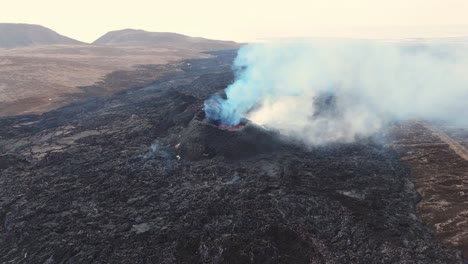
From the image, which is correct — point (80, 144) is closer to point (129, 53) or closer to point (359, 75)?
point (359, 75)

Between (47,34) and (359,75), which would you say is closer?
(359,75)

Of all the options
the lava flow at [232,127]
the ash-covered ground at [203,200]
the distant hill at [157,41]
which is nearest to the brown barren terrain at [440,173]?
the ash-covered ground at [203,200]

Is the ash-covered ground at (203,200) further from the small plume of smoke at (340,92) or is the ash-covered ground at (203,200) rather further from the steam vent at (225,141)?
the small plume of smoke at (340,92)

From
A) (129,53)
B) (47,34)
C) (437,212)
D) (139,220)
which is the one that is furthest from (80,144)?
(47,34)

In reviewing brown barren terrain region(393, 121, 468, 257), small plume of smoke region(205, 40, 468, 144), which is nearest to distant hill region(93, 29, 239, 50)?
small plume of smoke region(205, 40, 468, 144)

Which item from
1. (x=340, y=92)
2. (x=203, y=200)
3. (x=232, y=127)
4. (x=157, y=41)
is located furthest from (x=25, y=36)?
(x=203, y=200)

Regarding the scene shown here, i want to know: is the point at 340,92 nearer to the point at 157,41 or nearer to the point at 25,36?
the point at 157,41

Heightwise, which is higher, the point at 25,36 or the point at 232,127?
the point at 25,36
